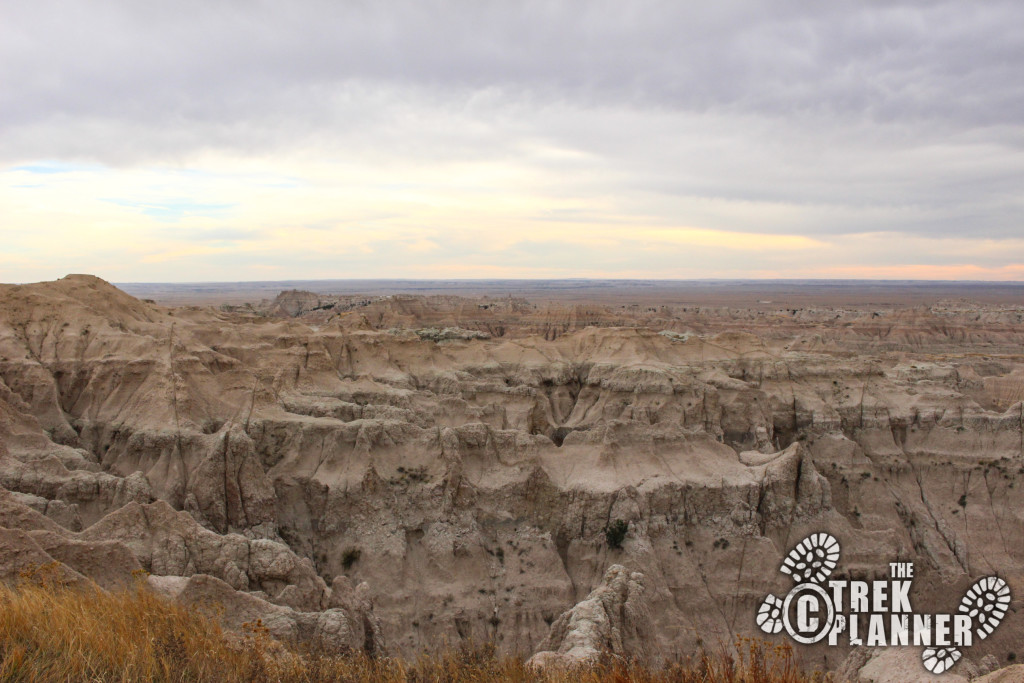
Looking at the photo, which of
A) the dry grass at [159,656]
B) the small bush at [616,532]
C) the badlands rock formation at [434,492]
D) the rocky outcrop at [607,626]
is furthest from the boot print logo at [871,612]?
the dry grass at [159,656]

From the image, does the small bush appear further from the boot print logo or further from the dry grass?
the dry grass

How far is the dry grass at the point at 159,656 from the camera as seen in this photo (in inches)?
299

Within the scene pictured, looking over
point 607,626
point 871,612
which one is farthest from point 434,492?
point 871,612

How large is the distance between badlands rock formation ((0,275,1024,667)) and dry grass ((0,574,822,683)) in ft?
13.2

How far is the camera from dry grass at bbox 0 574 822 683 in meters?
7.59

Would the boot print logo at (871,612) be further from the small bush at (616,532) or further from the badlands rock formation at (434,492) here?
the small bush at (616,532)

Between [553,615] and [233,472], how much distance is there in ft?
46.7

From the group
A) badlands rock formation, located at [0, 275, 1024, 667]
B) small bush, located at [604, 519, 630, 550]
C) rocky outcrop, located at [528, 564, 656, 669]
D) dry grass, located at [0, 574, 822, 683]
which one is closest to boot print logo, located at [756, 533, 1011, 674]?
badlands rock formation, located at [0, 275, 1024, 667]

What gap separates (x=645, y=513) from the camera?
28.2m

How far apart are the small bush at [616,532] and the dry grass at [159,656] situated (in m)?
16.1

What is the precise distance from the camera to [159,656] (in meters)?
8.16

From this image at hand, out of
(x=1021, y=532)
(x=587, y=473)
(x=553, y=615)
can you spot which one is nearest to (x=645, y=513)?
(x=587, y=473)

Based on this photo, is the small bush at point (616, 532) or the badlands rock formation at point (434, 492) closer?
the badlands rock formation at point (434, 492)

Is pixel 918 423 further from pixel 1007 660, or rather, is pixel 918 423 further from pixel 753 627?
pixel 753 627
